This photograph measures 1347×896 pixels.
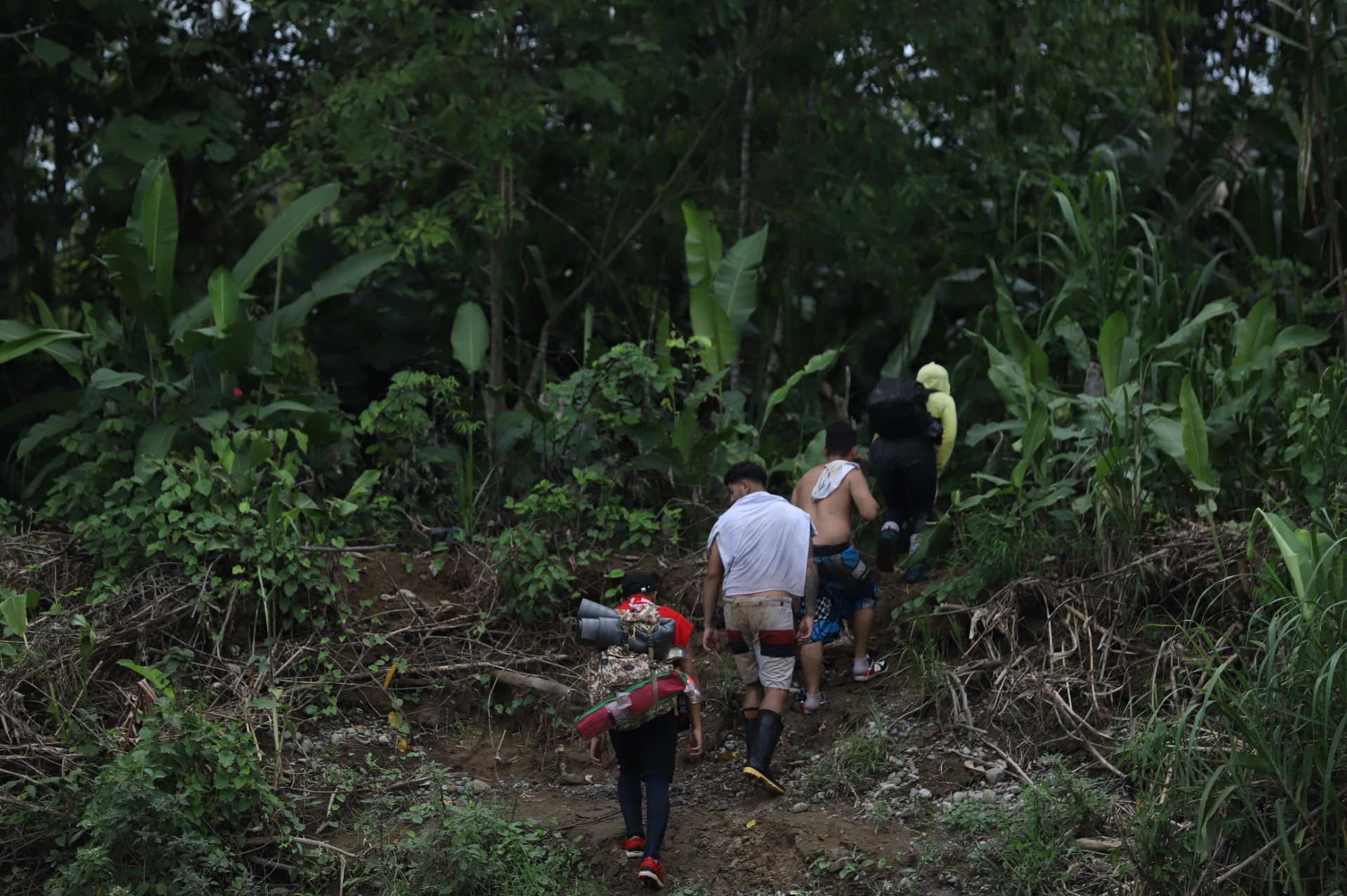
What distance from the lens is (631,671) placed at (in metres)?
5.09

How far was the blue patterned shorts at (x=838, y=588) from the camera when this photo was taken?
639 cm

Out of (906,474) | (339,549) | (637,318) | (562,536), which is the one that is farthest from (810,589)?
(637,318)

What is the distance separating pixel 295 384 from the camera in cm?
857

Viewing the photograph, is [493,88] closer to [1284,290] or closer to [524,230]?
[524,230]

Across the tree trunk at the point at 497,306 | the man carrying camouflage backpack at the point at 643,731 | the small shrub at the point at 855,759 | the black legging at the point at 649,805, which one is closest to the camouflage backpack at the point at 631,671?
the man carrying camouflage backpack at the point at 643,731

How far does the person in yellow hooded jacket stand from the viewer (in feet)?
23.0

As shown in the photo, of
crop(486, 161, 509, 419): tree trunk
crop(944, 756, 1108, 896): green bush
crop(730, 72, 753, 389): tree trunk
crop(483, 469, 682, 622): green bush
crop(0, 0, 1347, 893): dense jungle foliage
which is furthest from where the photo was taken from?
crop(730, 72, 753, 389): tree trunk

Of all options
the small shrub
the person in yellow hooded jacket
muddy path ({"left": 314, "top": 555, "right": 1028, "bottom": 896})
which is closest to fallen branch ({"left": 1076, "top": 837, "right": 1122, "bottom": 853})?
muddy path ({"left": 314, "top": 555, "right": 1028, "bottom": 896})

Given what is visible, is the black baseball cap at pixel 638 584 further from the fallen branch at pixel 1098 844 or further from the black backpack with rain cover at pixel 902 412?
the black backpack with rain cover at pixel 902 412

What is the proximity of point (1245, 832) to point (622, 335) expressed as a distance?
5.52 metres

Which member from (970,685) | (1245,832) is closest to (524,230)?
(970,685)

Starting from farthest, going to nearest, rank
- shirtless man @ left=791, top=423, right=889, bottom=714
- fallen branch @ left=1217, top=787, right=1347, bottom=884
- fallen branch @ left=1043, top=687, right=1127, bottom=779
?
shirtless man @ left=791, top=423, right=889, bottom=714 → fallen branch @ left=1043, top=687, right=1127, bottom=779 → fallen branch @ left=1217, top=787, right=1347, bottom=884

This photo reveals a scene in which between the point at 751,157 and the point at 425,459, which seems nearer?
the point at 425,459

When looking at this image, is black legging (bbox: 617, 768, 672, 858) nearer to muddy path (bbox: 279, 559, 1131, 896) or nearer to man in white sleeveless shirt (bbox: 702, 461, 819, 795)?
muddy path (bbox: 279, 559, 1131, 896)
